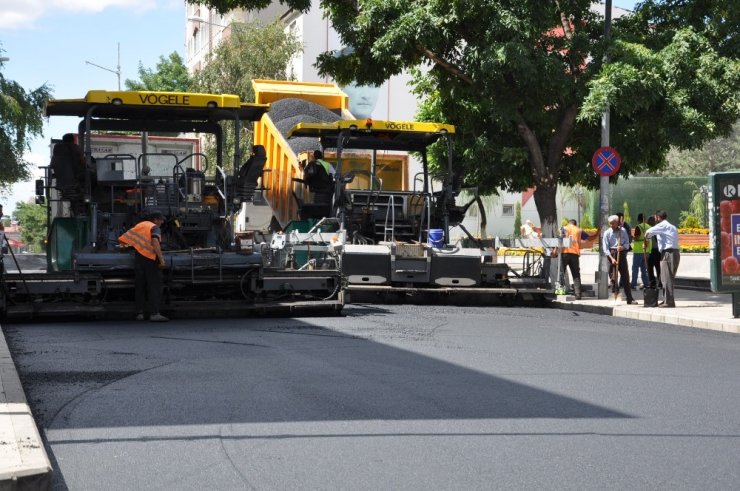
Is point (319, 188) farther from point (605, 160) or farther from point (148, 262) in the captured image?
point (148, 262)

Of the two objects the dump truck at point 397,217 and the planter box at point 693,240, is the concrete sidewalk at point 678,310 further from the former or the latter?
the planter box at point 693,240

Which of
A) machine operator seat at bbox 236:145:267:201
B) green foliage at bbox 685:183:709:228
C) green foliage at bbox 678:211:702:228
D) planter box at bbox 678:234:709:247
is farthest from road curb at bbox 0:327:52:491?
green foliage at bbox 685:183:709:228

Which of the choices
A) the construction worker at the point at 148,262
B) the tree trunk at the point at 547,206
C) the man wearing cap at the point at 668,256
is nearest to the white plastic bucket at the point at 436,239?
the man wearing cap at the point at 668,256

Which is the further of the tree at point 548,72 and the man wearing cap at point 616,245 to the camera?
the man wearing cap at point 616,245

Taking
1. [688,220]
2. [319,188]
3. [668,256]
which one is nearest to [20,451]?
[319,188]

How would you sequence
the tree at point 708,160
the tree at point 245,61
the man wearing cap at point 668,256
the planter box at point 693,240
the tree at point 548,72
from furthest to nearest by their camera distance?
1. the tree at point 708,160
2. the planter box at point 693,240
3. the tree at point 245,61
4. the tree at point 548,72
5. the man wearing cap at point 668,256

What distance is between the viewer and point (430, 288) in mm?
17156

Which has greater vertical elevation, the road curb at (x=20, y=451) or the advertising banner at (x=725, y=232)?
the advertising banner at (x=725, y=232)

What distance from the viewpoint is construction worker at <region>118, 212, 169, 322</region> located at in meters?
13.1

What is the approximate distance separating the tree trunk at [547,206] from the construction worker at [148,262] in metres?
9.91

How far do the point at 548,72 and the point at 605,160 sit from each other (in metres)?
1.75

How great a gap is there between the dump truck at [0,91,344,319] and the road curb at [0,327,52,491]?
254 inches

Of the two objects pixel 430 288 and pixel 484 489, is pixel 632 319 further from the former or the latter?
pixel 484 489

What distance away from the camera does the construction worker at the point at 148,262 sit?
42.9 feet
